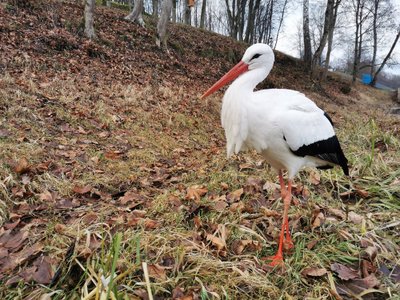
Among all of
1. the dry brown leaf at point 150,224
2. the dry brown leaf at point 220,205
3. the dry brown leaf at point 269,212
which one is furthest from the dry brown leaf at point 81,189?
the dry brown leaf at point 269,212

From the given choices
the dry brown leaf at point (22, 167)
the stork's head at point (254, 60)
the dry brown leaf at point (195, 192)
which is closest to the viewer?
the stork's head at point (254, 60)

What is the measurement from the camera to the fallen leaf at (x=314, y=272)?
220 centimetres

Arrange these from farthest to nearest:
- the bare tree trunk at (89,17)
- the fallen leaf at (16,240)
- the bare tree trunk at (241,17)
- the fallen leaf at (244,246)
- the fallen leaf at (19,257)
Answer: the bare tree trunk at (241,17), the bare tree trunk at (89,17), the fallen leaf at (244,246), the fallen leaf at (16,240), the fallen leaf at (19,257)

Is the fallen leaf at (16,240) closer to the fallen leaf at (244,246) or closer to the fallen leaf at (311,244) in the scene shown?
the fallen leaf at (244,246)

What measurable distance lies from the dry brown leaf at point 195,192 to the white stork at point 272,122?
27.2 inches

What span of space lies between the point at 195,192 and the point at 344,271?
57.5 inches

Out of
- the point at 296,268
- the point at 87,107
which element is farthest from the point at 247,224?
the point at 87,107

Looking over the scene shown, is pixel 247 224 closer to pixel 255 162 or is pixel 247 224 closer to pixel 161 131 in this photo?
pixel 255 162

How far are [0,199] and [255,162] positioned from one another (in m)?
2.82

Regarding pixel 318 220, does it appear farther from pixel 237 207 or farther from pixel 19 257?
pixel 19 257

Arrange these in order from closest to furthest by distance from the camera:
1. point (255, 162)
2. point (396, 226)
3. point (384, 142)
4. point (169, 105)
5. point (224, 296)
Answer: point (224, 296)
point (396, 226)
point (255, 162)
point (384, 142)
point (169, 105)

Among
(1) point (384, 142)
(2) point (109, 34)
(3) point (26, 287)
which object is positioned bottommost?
(3) point (26, 287)

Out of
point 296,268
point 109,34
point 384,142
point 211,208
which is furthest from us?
point 109,34

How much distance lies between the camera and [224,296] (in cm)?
199
